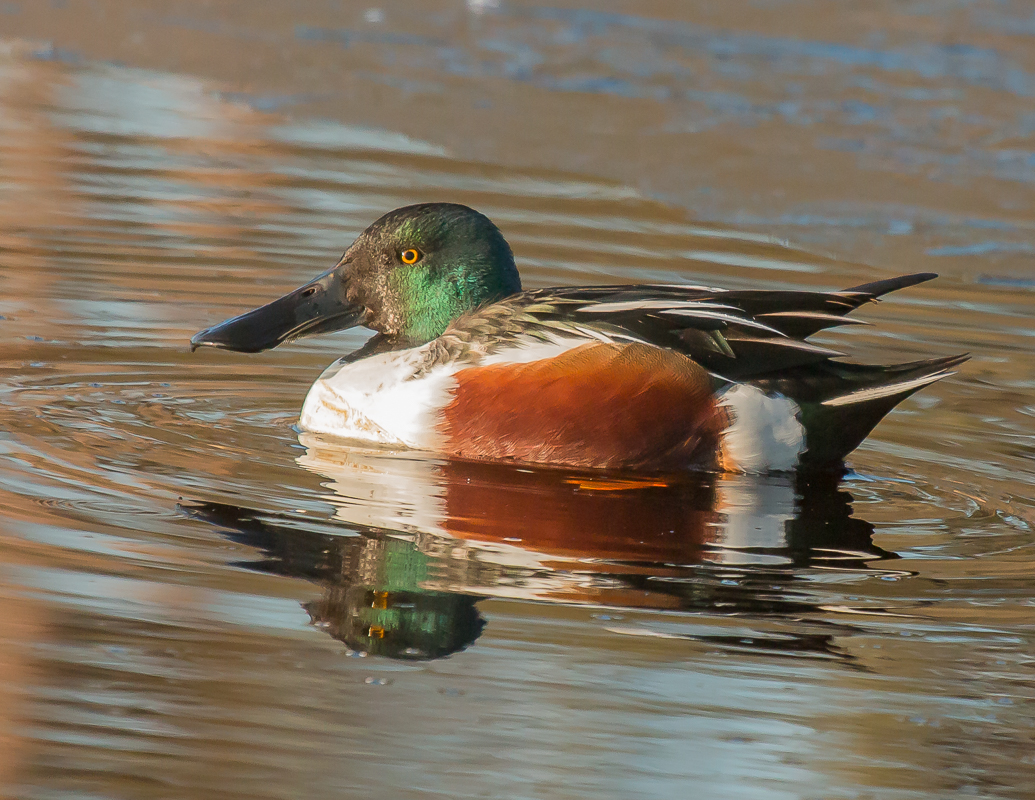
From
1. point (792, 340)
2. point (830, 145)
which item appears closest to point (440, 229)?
point (792, 340)

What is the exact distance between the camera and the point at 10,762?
2930mm

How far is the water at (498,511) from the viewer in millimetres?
3086

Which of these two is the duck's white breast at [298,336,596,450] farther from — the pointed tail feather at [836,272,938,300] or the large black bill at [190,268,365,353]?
the pointed tail feather at [836,272,938,300]

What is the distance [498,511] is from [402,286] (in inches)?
50.7

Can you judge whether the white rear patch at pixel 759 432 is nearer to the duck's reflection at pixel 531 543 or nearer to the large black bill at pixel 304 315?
the duck's reflection at pixel 531 543

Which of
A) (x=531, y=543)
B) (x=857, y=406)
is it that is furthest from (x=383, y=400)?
(x=857, y=406)

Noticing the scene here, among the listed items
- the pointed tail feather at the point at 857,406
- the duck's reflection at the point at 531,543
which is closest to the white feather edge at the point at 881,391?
the pointed tail feather at the point at 857,406

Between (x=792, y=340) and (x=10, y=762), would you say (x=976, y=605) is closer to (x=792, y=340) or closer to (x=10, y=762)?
(x=792, y=340)

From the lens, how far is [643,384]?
4.98 meters

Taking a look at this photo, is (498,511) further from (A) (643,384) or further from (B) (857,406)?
(B) (857,406)

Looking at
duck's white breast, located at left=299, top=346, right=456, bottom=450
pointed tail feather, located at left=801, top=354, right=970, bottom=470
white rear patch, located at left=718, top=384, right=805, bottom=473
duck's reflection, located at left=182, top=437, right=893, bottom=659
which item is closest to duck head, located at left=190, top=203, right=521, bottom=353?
duck's white breast, located at left=299, top=346, right=456, bottom=450

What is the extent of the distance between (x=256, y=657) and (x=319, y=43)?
31.1 feet

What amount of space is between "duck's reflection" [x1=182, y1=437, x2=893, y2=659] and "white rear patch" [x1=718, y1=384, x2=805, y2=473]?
0.23 feet

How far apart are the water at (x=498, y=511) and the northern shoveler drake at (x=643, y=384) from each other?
13 centimetres
